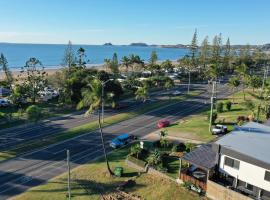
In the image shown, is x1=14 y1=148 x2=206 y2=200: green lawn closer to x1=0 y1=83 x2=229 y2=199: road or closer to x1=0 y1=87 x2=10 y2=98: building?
x1=0 y1=83 x2=229 y2=199: road

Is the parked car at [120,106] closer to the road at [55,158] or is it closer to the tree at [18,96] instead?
the road at [55,158]

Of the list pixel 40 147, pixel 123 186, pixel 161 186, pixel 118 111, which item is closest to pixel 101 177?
pixel 123 186

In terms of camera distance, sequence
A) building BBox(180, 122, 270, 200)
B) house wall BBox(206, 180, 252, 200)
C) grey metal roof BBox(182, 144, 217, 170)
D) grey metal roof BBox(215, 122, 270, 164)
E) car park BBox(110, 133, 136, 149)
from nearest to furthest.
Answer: house wall BBox(206, 180, 252, 200) < building BBox(180, 122, 270, 200) < grey metal roof BBox(215, 122, 270, 164) < grey metal roof BBox(182, 144, 217, 170) < car park BBox(110, 133, 136, 149)

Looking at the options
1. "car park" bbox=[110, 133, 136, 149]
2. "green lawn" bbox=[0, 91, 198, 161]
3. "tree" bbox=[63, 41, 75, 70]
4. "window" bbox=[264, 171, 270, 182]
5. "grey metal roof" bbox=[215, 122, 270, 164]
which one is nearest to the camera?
"window" bbox=[264, 171, 270, 182]

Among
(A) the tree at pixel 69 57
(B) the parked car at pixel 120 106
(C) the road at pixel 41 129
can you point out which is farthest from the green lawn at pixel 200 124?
(A) the tree at pixel 69 57

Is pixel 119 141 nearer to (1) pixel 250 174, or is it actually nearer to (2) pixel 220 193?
(2) pixel 220 193

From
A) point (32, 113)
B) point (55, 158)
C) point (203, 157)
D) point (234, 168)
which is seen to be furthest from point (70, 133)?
point (234, 168)

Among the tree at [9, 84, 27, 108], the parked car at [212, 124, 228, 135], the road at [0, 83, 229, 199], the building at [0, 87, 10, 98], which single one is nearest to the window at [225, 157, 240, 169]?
the parked car at [212, 124, 228, 135]
